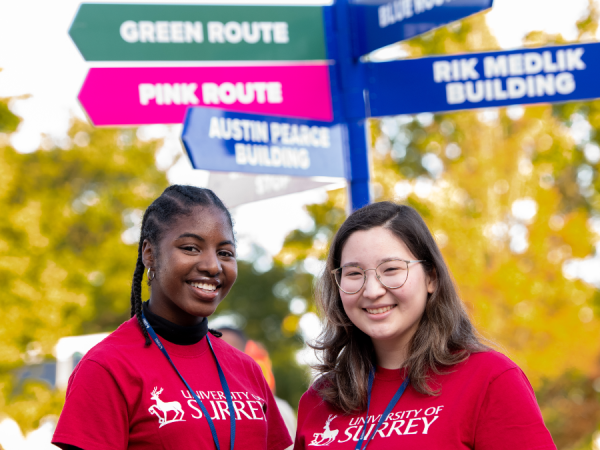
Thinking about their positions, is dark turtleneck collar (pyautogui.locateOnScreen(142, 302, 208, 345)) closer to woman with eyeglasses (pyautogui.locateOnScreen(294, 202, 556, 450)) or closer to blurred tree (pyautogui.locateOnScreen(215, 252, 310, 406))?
woman with eyeglasses (pyautogui.locateOnScreen(294, 202, 556, 450))

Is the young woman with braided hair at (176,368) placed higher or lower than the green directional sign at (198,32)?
lower

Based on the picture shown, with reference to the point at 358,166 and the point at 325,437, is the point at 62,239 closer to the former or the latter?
the point at 358,166

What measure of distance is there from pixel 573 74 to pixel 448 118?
746 centimetres

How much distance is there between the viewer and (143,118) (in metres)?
3.75

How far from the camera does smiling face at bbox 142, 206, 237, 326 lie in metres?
2.41

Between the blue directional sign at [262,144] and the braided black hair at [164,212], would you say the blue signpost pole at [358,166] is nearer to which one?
the blue directional sign at [262,144]

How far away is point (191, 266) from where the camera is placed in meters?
2.40

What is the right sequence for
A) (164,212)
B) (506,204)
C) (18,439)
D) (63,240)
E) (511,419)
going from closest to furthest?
(511,419) → (164,212) → (18,439) → (506,204) → (63,240)

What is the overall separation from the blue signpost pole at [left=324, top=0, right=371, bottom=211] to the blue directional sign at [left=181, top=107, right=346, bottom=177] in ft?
0.22

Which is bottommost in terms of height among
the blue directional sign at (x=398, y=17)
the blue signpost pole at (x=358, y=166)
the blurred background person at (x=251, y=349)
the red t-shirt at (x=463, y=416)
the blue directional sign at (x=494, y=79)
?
the blurred background person at (x=251, y=349)

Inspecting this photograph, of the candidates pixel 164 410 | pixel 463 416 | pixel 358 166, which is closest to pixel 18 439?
pixel 358 166

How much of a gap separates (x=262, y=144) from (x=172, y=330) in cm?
152

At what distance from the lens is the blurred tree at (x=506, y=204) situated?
9055mm

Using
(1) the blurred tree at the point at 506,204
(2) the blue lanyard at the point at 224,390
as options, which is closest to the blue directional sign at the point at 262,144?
(2) the blue lanyard at the point at 224,390
